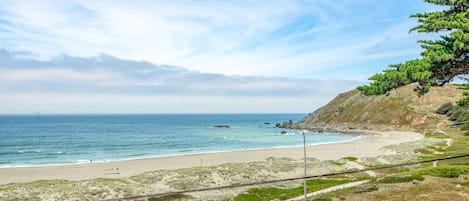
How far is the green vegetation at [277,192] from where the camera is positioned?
Answer: 32.9 m

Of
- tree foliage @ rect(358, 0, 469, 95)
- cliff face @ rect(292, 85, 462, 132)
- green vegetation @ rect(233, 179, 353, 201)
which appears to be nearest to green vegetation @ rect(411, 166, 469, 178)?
green vegetation @ rect(233, 179, 353, 201)

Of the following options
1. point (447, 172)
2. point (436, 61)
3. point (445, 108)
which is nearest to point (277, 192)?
point (447, 172)

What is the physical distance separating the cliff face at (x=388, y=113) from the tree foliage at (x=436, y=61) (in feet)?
368

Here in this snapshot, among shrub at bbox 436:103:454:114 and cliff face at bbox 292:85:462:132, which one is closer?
cliff face at bbox 292:85:462:132

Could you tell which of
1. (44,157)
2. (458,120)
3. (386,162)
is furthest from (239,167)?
(458,120)

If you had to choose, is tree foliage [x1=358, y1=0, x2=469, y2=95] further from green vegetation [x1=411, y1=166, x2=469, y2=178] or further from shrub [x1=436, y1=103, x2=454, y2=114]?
shrub [x1=436, y1=103, x2=454, y2=114]

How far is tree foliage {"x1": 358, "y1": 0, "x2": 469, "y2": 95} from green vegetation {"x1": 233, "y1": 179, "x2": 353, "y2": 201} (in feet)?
56.1

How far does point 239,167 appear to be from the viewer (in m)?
48.9

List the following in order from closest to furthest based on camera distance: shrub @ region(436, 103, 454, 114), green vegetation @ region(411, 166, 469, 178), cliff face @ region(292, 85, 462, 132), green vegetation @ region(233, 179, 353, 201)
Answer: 1. green vegetation @ region(411, 166, 469, 178)
2. green vegetation @ region(233, 179, 353, 201)
3. cliff face @ region(292, 85, 462, 132)
4. shrub @ region(436, 103, 454, 114)

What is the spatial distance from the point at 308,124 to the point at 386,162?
112 metres

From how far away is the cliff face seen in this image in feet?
425

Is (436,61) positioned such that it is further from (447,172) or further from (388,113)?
(388,113)

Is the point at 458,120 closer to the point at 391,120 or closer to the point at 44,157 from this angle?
the point at 391,120

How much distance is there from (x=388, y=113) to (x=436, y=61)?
13513cm
